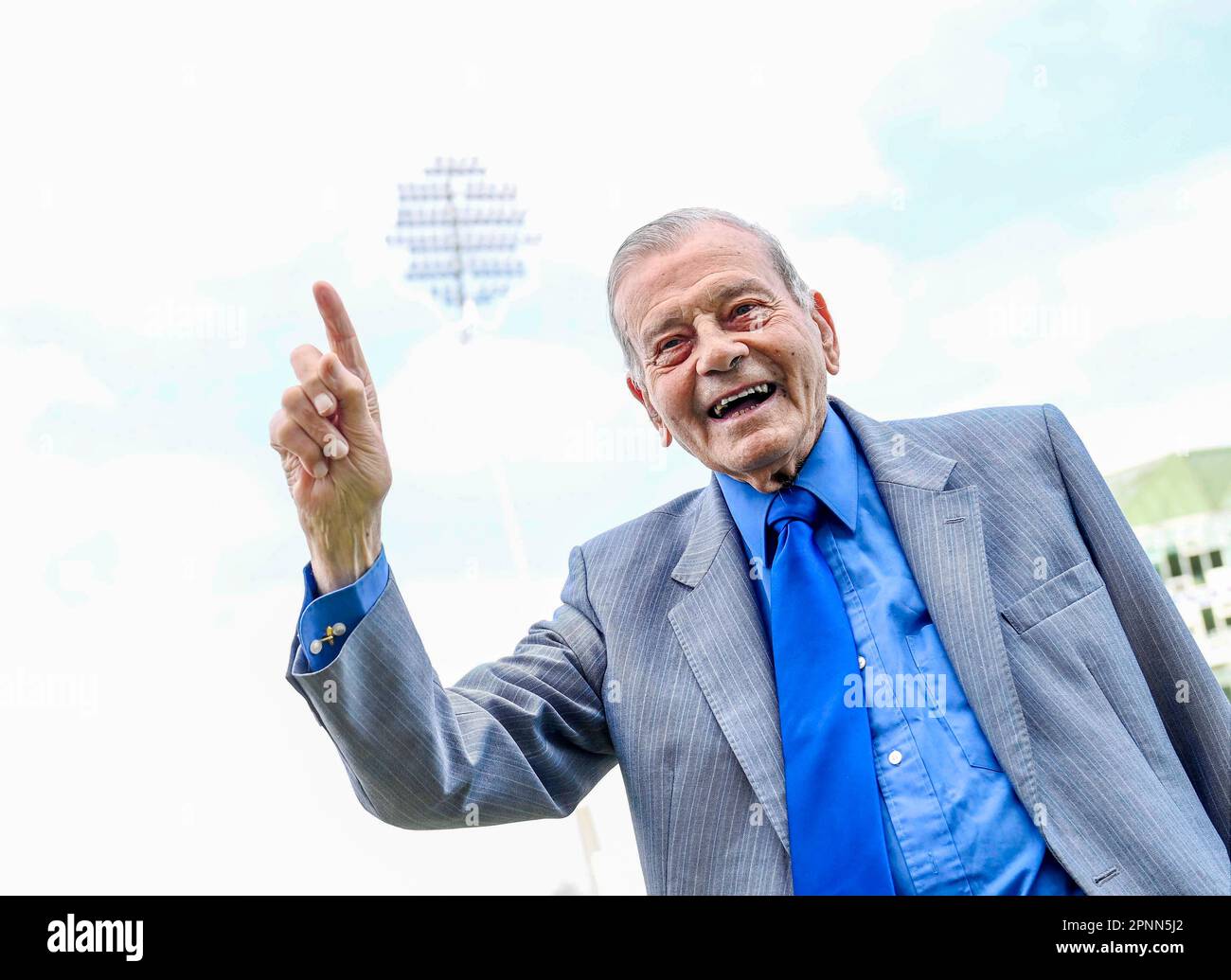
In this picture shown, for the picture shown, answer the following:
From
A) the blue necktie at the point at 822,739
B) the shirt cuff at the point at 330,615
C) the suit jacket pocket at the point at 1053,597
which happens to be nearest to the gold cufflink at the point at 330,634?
the shirt cuff at the point at 330,615

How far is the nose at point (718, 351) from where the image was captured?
8.55ft

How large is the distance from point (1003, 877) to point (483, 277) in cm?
2005

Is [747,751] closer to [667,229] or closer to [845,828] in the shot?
[845,828]

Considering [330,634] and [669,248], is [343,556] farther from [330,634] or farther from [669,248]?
[669,248]

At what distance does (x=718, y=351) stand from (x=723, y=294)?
0.60 ft

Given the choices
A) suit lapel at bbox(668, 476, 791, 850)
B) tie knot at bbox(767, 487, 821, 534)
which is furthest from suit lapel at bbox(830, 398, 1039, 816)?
suit lapel at bbox(668, 476, 791, 850)

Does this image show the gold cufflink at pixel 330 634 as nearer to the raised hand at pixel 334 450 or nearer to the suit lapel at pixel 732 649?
the raised hand at pixel 334 450

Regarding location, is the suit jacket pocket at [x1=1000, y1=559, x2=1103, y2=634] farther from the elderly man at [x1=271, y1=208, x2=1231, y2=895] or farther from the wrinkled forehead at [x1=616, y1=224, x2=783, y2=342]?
the wrinkled forehead at [x1=616, y1=224, x2=783, y2=342]

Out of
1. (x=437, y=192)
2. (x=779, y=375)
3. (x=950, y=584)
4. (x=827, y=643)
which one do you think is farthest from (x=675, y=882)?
(x=437, y=192)

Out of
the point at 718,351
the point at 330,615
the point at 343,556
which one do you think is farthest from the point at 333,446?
the point at 718,351

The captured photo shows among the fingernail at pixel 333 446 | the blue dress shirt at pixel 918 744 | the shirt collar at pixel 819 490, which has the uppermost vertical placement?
the shirt collar at pixel 819 490

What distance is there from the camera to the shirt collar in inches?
104

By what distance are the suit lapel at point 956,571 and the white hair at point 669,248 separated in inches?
18.2
